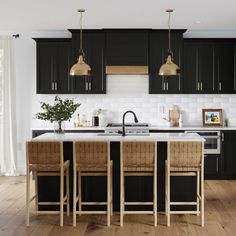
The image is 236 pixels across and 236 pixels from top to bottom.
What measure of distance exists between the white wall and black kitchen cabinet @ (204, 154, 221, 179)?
2.74 feet

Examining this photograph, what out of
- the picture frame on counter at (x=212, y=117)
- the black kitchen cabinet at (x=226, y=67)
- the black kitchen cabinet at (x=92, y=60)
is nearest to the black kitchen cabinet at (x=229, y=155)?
the picture frame on counter at (x=212, y=117)

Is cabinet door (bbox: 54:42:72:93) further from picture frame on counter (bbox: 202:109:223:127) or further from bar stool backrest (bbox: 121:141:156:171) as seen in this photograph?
bar stool backrest (bbox: 121:141:156:171)

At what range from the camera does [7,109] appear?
9.00 metres

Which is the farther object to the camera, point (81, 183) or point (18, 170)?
point (18, 170)

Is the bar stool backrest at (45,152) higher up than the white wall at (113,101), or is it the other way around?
the white wall at (113,101)

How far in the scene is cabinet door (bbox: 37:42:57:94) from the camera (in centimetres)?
876

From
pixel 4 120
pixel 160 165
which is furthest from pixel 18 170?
pixel 160 165

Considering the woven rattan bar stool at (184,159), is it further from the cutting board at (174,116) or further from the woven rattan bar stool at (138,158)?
the cutting board at (174,116)

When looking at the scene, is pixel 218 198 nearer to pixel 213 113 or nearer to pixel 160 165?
pixel 160 165

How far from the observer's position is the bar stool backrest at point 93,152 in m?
5.65

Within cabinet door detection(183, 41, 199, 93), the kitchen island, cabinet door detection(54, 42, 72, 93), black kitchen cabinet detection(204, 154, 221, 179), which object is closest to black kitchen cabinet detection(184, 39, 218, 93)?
cabinet door detection(183, 41, 199, 93)

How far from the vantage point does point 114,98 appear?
911 centimetres

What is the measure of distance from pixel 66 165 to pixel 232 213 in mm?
2201

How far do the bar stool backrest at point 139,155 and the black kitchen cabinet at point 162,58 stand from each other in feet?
10.9
